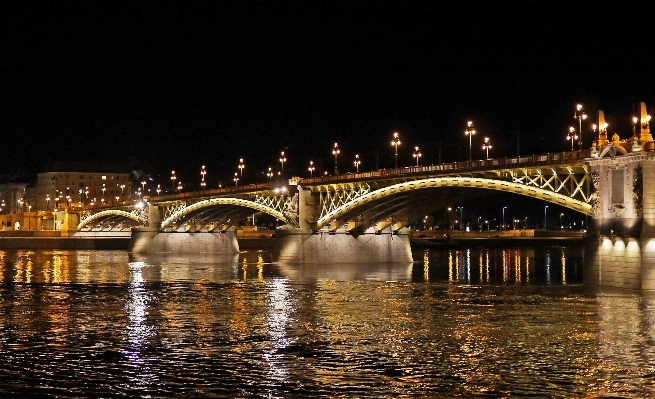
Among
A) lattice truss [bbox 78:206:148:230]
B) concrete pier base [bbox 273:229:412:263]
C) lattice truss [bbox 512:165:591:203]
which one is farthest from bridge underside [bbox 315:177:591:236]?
lattice truss [bbox 78:206:148:230]

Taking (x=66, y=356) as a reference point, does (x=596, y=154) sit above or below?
above

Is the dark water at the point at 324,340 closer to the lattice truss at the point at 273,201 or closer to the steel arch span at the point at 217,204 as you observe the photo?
the steel arch span at the point at 217,204

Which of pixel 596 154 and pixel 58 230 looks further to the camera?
pixel 58 230

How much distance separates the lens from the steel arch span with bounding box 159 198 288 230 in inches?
3482

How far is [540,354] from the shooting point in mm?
29625

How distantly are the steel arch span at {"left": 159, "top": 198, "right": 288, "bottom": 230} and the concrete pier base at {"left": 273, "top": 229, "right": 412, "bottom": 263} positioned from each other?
318 cm

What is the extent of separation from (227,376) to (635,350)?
39.9ft

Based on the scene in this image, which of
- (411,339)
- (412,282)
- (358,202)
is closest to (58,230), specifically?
(358,202)

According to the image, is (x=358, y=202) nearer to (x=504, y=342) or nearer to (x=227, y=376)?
(x=504, y=342)

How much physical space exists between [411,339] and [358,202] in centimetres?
4110

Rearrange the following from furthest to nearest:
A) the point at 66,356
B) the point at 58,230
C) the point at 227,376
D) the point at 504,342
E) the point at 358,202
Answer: the point at 58,230 → the point at 358,202 → the point at 504,342 → the point at 66,356 → the point at 227,376

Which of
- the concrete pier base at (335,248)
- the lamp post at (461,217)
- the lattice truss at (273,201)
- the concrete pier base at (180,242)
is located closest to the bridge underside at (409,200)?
the concrete pier base at (335,248)

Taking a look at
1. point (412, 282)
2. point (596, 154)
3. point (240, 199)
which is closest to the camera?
point (596, 154)

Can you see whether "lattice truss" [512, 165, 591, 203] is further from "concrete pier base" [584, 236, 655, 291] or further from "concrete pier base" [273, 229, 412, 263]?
"concrete pier base" [273, 229, 412, 263]
